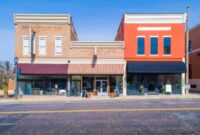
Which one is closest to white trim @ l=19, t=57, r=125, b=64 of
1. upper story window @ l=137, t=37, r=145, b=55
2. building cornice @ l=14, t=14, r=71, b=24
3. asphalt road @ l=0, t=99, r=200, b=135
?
upper story window @ l=137, t=37, r=145, b=55

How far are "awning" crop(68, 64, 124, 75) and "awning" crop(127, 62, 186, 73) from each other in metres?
1.28

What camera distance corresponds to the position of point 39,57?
36969 mm

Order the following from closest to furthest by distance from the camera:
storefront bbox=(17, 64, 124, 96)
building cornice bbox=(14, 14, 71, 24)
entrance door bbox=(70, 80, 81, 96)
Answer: storefront bbox=(17, 64, 124, 96), building cornice bbox=(14, 14, 71, 24), entrance door bbox=(70, 80, 81, 96)

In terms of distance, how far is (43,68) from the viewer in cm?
3628

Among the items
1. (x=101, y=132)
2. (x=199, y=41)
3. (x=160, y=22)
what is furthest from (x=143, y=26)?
(x=101, y=132)

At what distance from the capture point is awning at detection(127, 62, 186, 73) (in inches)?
1411

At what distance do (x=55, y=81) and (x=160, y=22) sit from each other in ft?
45.4

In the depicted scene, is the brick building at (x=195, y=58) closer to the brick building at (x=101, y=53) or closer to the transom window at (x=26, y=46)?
the brick building at (x=101, y=53)

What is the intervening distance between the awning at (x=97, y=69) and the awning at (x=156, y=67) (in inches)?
50.6

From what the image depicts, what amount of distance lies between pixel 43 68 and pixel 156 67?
12661mm

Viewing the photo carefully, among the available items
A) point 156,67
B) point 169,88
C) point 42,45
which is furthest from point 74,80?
point 169,88

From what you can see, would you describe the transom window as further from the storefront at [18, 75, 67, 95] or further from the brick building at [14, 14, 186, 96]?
the storefront at [18, 75, 67, 95]

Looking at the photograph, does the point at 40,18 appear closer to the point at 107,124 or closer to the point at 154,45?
the point at 154,45

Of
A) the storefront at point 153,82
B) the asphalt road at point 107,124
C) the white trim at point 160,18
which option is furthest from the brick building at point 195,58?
the asphalt road at point 107,124
